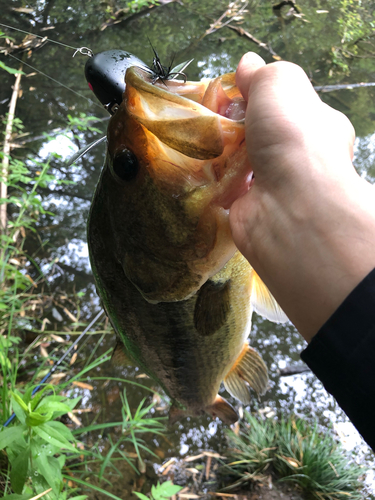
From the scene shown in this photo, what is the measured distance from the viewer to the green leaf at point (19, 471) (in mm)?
1290

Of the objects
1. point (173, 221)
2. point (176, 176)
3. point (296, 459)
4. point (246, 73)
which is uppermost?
point (246, 73)

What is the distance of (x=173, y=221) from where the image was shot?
1.06 m

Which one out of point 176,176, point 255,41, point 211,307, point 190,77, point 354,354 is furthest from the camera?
point 255,41

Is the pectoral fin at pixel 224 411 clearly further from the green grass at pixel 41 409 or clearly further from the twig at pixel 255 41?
the twig at pixel 255 41

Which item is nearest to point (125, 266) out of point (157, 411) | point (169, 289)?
point (169, 289)

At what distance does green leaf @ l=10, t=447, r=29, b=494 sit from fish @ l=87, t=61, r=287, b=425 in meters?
0.56

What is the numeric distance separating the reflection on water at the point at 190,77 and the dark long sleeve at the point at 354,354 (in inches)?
88.2

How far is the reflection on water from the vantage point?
276 centimetres

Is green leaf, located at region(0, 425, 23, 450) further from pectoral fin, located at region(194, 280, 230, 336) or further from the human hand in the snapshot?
the human hand

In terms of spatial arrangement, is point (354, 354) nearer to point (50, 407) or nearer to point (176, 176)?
point (176, 176)

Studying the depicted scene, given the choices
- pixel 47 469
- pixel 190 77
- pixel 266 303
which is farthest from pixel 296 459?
pixel 190 77

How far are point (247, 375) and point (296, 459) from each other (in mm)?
1071

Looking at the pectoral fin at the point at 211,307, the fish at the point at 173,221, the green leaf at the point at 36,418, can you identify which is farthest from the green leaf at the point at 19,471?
the pectoral fin at the point at 211,307

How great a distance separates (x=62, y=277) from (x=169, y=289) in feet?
8.21
